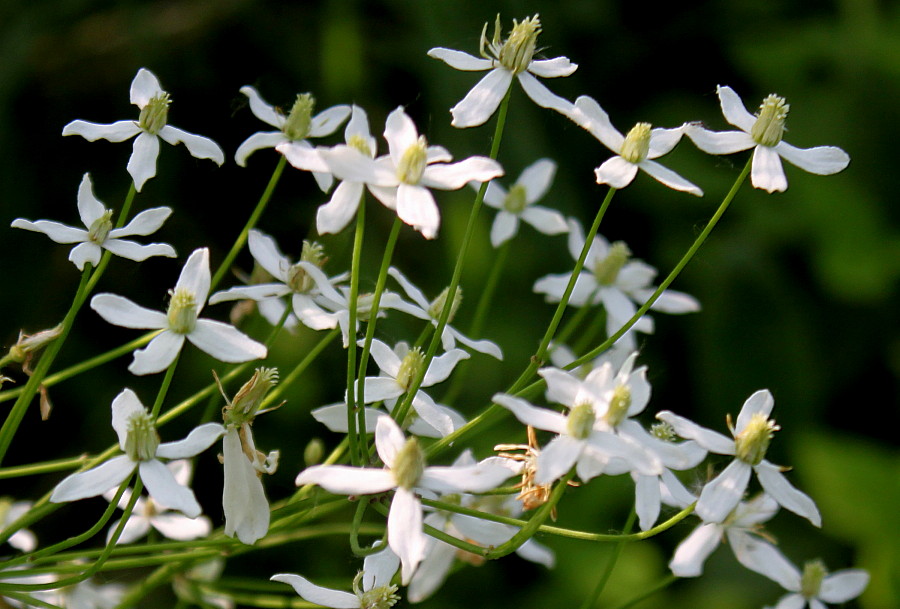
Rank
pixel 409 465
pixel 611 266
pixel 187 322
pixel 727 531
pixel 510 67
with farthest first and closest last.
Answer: pixel 611 266, pixel 727 531, pixel 510 67, pixel 187 322, pixel 409 465

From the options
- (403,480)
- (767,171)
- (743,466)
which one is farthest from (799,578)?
(403,480)

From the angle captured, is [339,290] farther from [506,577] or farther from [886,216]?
[886,216]

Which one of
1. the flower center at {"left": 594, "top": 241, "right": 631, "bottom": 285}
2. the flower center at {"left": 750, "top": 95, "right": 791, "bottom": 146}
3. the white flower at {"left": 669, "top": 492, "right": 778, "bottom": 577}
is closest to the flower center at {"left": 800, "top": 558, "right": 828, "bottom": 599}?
the white flower at {"left": 669, "top": 492, "right": 778, "bottom": 577}

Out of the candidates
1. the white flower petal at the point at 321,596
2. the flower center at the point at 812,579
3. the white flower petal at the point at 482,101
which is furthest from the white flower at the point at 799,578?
the white flower petal at the point at 482,101

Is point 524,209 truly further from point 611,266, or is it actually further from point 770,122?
point 770,122

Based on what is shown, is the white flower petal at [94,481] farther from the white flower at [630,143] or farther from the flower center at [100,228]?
the white flower at [630,143]
